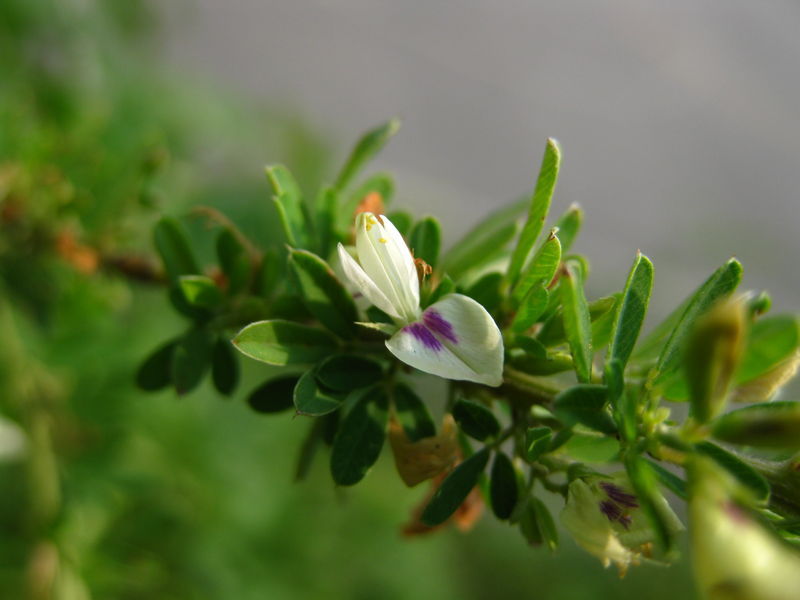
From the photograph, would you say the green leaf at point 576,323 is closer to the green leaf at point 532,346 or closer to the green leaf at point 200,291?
the green leaf at point 532,346

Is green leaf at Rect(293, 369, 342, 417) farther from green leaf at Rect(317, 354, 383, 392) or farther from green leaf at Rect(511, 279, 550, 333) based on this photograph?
green leaf at Rect(511, 279, 550, 333)

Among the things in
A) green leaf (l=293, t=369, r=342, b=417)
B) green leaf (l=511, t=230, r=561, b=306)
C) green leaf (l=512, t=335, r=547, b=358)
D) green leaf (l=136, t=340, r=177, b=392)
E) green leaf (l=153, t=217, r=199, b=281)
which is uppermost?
green leaf (l=511, t=230, r=561, b=306)

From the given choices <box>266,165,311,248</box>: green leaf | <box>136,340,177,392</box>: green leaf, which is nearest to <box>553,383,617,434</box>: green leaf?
<box>266,165,311,248</box>: green leaf

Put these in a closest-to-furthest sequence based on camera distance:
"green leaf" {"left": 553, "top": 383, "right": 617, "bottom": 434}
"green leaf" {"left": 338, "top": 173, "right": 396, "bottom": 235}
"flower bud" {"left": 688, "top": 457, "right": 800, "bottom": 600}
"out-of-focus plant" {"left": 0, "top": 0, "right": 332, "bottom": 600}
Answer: "flower bud" {"left": 688, "top": 457, "right": 800, "bottom": 600}, "green leaf" {"left": 553, "top": 383, "right": 617, "bottom": 434}, "green leaf" {"left": 338, "top": 173, "right": 396, "bottom": 235}, "out-of-focus plant" {"left": 0, "top": 0, "right": 332, "bottom": 600}

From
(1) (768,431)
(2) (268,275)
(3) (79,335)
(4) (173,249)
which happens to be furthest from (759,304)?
(3) (79,335)

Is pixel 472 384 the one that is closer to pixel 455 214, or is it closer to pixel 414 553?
pixel 414 553

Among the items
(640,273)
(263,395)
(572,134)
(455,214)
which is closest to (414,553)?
(263,395)

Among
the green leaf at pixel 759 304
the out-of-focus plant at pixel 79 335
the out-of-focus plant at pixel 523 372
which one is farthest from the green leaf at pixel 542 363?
the out-of-focus plant at pixel 79 335
